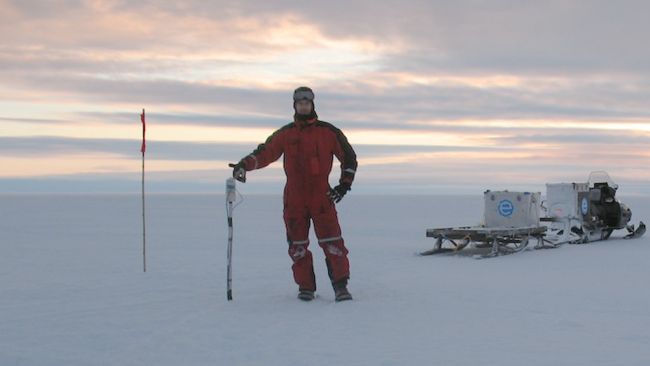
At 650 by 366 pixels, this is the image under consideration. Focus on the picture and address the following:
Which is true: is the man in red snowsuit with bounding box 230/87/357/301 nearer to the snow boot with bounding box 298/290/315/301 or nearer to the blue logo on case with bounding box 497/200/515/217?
the snow boot with bounding box 298/290/315/301

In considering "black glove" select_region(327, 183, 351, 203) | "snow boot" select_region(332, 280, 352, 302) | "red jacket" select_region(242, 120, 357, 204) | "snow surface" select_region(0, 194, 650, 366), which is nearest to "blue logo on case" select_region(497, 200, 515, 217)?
"snow surface" select_region(0, 194, 650, 366)

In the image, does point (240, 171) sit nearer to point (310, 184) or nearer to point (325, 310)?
point (310, 184)

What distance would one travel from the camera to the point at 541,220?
50.7 ft

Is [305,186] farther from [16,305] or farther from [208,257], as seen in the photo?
[208,257]

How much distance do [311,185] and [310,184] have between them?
1 centimetres

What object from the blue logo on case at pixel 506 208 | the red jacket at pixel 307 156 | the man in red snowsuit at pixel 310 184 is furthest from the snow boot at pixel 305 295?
the blue logo on case at pixel 506 208

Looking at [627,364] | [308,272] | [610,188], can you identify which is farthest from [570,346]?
[610,188]

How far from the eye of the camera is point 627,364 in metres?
5.41

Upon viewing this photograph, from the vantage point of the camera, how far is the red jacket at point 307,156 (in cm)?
817

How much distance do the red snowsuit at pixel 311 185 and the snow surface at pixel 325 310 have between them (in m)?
0.41

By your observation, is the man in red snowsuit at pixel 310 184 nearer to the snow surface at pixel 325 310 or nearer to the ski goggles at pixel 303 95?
the ski goggles at pixel 303 95

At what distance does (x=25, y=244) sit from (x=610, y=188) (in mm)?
11055

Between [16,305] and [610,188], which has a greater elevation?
[610,188]

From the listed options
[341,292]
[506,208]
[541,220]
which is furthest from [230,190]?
[541,220]
